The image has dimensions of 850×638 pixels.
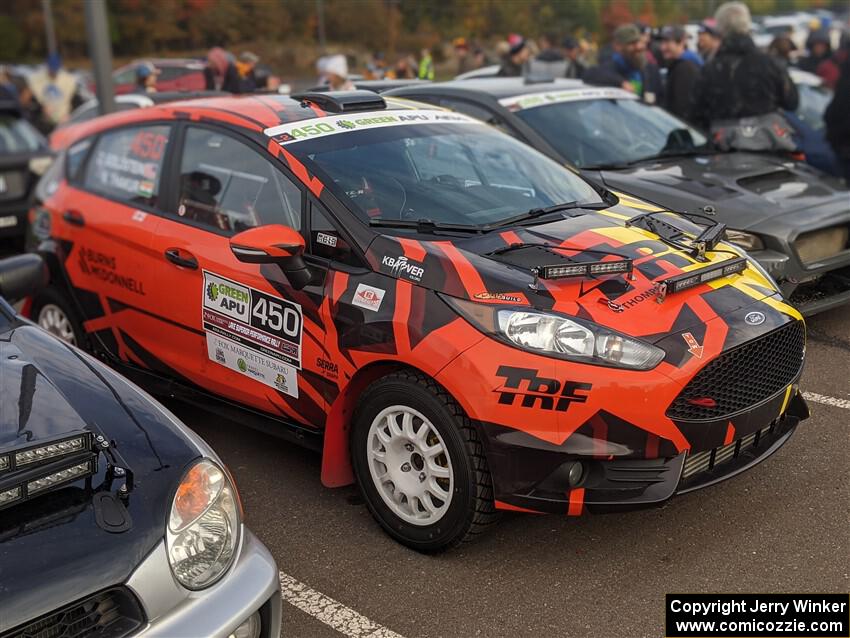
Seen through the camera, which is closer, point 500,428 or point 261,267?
point 500,428

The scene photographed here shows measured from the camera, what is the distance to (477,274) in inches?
141

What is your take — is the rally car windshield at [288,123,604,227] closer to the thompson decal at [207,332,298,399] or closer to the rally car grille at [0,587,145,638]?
the thompson decal at [207,332,298,399]

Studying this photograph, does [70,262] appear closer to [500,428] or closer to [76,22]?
[500,428]

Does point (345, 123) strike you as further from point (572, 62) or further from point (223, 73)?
point (223, 73)

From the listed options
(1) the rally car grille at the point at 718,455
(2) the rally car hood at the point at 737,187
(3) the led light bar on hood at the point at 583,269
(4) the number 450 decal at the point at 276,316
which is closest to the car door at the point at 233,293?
(4) the number 450 decal at the point at 276,316

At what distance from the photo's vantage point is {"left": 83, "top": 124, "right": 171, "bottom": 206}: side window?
4961 mm

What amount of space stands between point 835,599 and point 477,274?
1.69 m

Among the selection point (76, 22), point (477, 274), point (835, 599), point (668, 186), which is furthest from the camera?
point (76, 22)

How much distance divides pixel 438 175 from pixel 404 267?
0.81m

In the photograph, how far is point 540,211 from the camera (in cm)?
425

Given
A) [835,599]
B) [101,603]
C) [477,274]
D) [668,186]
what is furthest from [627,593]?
[668,186]

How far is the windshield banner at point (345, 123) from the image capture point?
437 centimetres

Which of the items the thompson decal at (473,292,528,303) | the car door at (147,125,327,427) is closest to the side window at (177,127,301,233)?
the car door at (147,125,327,427)

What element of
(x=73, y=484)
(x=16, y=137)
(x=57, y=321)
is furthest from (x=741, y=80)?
(x=16, y=137)
